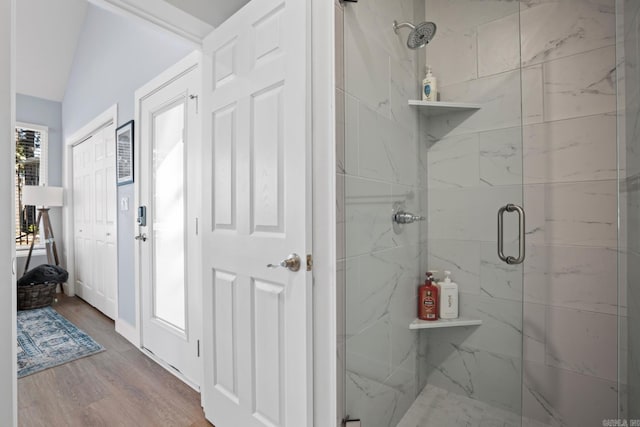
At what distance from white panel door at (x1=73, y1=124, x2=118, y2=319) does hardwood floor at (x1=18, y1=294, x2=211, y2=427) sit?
814 millimetres

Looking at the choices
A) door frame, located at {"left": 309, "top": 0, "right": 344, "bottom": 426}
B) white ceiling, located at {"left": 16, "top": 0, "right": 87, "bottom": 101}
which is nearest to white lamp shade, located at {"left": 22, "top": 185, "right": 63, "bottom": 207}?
white ceiling, located at {"left": 16, "top": 0, "right": 87, "bottom": 101}

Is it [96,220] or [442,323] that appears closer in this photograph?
[442,323]

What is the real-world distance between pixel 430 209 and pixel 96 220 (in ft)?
12.4

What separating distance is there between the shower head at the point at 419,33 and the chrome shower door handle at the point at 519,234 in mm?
730

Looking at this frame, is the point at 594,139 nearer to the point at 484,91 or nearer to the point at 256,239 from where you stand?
the point at 484,91

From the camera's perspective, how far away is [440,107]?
3.94 ft

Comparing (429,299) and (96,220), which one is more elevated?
(96,220)

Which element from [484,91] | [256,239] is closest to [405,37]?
[484,91]

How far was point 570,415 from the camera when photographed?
1.17m

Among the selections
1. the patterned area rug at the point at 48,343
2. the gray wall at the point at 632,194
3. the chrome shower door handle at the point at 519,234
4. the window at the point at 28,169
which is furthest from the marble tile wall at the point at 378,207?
the window at the point at 28,169

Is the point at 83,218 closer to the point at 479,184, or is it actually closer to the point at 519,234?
the point at 479,184

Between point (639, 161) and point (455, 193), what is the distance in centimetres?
49

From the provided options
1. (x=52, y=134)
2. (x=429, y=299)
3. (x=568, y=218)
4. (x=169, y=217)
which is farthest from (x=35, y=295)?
(x=568, y=218)

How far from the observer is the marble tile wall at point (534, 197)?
1113 millimetres
